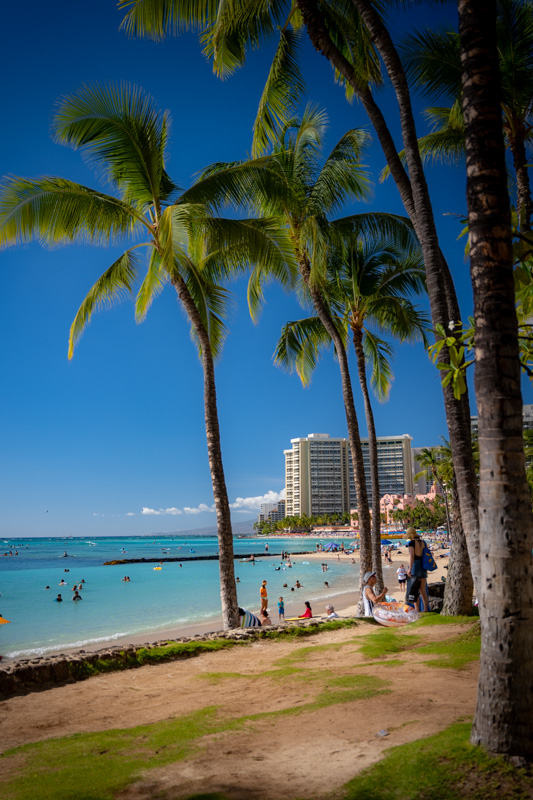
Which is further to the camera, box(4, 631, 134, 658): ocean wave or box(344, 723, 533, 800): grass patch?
box(4, 631, 134, 658): ocean wave

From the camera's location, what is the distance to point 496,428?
3512 mm

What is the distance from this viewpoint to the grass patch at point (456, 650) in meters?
6.52

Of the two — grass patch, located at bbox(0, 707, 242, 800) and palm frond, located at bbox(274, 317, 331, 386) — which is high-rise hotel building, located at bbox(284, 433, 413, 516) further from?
grass patch, located at bbox(0, 707, 242, 800)

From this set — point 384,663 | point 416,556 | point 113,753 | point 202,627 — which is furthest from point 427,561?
point 202,627

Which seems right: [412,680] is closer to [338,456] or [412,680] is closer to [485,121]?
[485,121]

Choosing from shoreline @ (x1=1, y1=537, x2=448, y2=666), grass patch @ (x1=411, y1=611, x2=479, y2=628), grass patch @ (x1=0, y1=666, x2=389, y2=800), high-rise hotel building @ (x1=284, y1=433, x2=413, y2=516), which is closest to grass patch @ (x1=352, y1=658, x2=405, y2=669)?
grass patch @ (x1=0, y1=666, x2=389, y2=800)

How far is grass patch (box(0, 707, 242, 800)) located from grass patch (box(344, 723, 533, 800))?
168 centimetres

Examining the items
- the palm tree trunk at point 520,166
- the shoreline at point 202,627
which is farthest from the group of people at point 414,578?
the palm tree trunk at point 520,166

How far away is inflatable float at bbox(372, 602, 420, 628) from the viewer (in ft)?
32.9

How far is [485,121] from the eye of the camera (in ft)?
12.6

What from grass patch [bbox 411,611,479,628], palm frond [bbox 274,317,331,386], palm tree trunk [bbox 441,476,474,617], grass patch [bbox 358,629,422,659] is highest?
palm frond [bbox 274,317,331,386]

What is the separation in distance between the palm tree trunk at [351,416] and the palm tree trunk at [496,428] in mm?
8883

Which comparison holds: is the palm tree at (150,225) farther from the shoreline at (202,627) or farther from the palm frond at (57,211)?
the shoreline at (202,627)

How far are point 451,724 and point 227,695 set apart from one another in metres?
3.11
